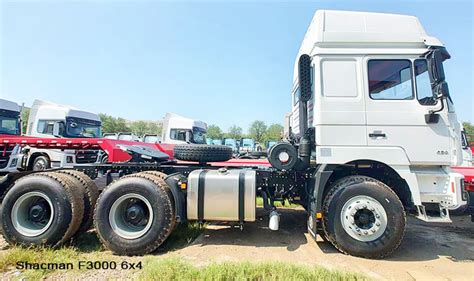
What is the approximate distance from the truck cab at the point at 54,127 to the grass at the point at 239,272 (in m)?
8.48

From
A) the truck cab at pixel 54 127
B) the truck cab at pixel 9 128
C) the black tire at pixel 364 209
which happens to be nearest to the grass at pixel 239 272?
the black tire at pixel 364 209

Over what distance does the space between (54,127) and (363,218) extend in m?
12.1

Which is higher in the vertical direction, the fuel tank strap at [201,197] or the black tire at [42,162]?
the black tire at [42,162]

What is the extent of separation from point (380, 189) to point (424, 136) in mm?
1040

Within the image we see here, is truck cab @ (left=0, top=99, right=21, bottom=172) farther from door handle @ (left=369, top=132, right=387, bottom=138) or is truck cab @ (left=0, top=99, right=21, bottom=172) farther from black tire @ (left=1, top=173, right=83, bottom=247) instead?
door handle @ (left=369, top=132, right=387, bottom=138)

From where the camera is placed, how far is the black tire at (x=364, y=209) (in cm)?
384

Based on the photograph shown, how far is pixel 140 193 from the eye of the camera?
4.07 m

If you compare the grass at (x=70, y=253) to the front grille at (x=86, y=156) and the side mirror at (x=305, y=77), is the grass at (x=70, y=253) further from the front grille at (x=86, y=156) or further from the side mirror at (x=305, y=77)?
the front grille at (x=86, y=156)

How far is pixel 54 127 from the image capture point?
37.0ft

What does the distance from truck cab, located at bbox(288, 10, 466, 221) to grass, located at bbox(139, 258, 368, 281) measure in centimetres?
165

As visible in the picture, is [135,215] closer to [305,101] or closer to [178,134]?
[305,101]

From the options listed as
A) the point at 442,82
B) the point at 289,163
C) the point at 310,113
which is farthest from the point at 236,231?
the point at 442,82

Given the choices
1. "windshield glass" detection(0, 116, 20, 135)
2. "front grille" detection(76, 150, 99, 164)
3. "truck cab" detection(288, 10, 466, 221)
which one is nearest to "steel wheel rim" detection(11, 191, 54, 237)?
"truck cab" detection(288, 10, 466, 221)

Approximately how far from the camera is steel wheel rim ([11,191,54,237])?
4112 millimetres
